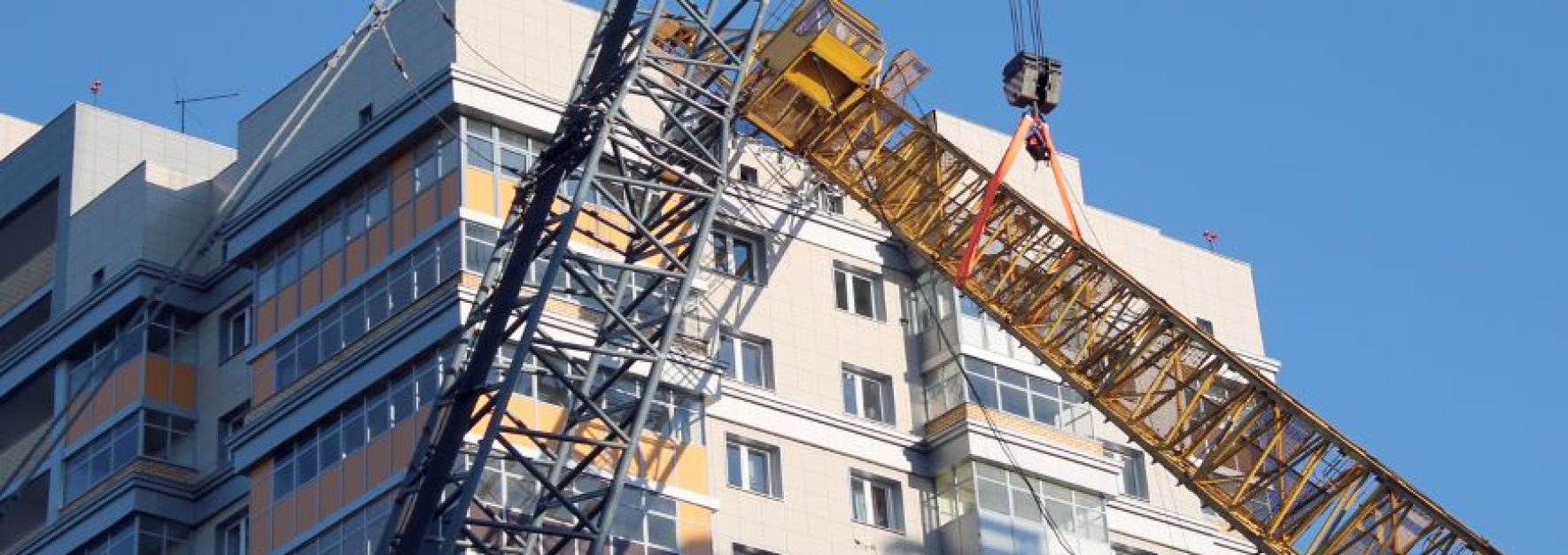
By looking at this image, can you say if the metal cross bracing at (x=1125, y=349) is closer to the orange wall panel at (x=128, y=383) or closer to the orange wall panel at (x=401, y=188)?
the orange wall panel at (x=401, y=188)

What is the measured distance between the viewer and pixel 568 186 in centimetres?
7088

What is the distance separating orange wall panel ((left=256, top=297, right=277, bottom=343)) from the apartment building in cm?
8

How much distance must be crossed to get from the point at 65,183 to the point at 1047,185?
22773mm

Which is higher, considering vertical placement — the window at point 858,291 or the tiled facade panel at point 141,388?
the window at point 858,291

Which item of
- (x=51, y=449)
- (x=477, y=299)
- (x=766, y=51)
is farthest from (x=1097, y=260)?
(x=51, y=449)

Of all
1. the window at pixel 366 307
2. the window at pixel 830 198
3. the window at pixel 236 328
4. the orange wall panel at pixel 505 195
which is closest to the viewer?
the window at pixel 366 307

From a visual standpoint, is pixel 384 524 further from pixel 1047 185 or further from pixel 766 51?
pixel 1047 185

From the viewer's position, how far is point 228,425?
72625 millimetres

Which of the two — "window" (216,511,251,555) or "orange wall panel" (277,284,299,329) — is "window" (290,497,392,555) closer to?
"window" (216,511,251,555)

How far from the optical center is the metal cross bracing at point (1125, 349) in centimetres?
7062

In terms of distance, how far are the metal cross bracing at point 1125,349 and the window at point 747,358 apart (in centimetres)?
499

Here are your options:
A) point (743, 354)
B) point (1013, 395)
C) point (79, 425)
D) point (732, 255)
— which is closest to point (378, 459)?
point (743, 354)

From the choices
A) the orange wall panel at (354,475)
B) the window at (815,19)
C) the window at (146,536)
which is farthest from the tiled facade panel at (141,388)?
the window at (815,19)

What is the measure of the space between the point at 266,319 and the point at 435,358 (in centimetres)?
647
